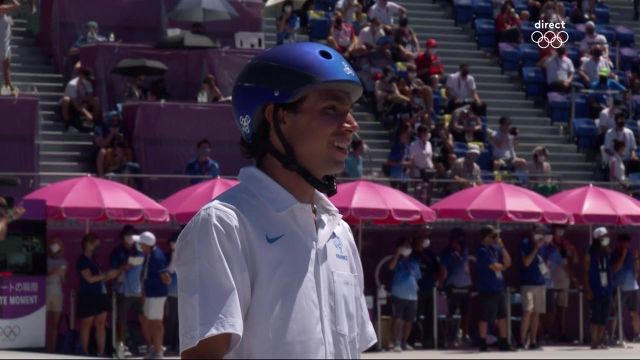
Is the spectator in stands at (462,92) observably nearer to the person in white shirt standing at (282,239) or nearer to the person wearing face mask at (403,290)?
the person wearing face mask at (403,290)

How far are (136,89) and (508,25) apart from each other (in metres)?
9.64

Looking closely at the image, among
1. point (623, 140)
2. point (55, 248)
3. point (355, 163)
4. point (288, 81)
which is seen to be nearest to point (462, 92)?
point (623, 140)

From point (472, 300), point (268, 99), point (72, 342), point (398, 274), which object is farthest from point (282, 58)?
point (472, 300)

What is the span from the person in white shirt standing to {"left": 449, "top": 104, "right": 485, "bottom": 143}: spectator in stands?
71.8 feet

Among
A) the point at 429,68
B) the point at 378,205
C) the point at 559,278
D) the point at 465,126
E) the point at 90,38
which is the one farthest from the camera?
the point at 429,68

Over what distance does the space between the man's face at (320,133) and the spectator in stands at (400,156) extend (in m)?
19.5

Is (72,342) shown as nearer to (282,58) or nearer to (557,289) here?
(557,289)

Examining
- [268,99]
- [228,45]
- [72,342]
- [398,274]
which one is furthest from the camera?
[228,45]

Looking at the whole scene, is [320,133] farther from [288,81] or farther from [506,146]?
[506,146]

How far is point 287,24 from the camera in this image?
26.4m

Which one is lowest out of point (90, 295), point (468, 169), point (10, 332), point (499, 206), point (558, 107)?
point (10, 332)

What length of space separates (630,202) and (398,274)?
4186mm

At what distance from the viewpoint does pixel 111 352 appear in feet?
65.5

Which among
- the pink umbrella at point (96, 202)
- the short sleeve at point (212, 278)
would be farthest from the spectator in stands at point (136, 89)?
the short sleeve at point (212, 278)
